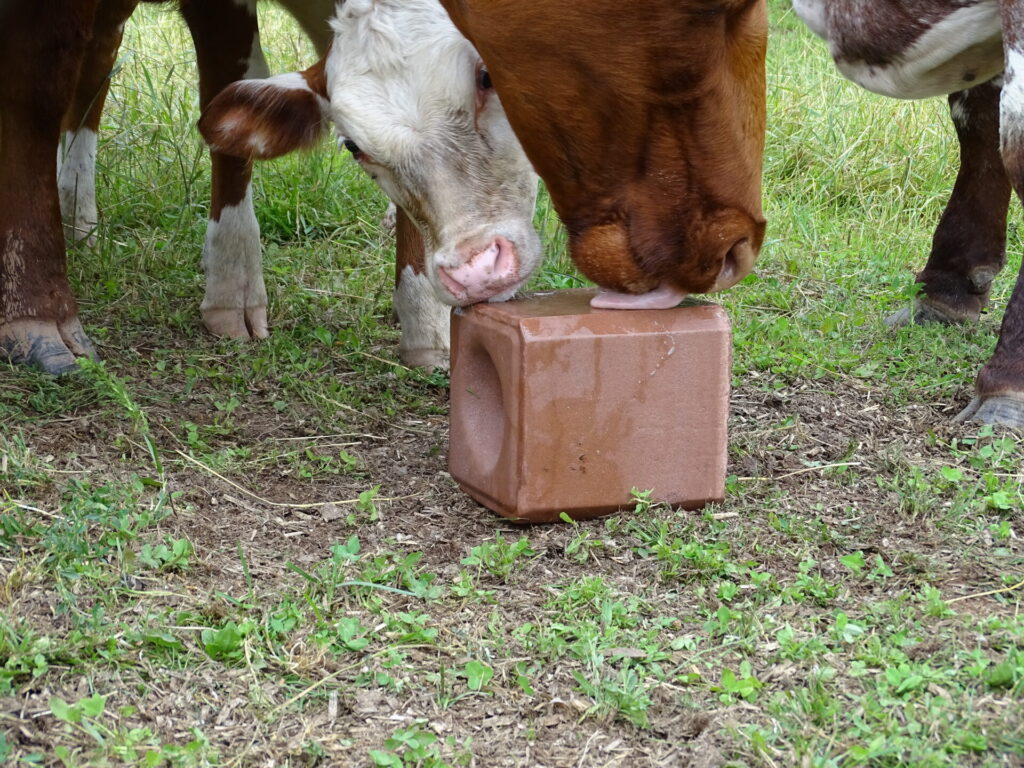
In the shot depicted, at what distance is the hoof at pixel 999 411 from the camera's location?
3043mm

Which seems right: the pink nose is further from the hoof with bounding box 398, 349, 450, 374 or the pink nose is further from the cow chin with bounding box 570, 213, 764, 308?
the hoof with bounding box 398, 349, 450, 374

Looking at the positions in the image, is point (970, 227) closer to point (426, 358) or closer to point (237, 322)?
point (426, 358)

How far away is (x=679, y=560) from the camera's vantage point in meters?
2.40

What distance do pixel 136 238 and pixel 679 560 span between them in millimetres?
3071

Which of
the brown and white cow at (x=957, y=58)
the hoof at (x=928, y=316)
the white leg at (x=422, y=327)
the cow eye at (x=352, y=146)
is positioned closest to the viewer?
the brown and white cow at (x=957, y=58)

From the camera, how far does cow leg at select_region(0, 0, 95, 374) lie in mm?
3438

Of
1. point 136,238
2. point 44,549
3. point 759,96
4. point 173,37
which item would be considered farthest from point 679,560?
point 173,37

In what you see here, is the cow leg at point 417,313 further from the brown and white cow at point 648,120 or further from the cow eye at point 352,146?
the brown and white cow at point 648,120

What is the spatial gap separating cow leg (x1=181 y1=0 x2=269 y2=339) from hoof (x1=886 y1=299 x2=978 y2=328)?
79.6 inches

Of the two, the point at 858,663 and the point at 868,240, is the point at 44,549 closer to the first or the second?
the point at 858,663

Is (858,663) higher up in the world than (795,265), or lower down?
lower down

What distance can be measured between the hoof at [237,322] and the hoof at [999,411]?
7.07 ft

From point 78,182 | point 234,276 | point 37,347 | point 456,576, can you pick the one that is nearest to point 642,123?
point 456,576

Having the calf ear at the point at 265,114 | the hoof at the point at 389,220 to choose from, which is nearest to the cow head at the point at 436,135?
the calf ear at the point at 265,114
